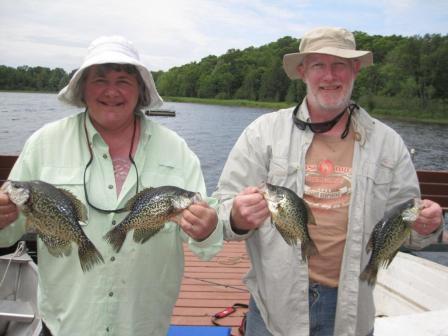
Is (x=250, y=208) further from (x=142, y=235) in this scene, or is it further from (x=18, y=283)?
(x=18, y=283)

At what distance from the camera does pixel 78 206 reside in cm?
A: 262

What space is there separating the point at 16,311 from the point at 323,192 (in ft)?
12.2

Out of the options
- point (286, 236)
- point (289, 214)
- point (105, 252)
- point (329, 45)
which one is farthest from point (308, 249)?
point (329, 45)

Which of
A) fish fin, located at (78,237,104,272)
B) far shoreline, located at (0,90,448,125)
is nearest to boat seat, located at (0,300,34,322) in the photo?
fish fin, located at (78,237,104,272)

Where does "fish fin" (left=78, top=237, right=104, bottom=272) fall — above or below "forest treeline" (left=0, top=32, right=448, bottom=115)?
below

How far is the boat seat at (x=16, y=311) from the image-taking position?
4.68m

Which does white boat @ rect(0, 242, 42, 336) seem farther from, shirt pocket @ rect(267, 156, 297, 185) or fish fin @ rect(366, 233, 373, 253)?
fish fin @ rect(366, 233, 373, 253)

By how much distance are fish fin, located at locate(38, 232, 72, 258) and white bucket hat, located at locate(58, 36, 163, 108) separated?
2.92ft

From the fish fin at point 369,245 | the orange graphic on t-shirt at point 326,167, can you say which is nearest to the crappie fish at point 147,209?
the orange graphic on t-shirt at point 326,167

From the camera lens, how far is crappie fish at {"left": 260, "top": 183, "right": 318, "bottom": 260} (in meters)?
2.82

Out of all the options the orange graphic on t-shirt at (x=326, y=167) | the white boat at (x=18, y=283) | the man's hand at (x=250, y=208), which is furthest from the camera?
the white boat at (x=18, y=283)

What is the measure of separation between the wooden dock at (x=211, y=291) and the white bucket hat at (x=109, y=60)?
325cm

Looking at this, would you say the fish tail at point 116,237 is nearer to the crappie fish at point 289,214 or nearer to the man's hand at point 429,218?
the crappie fish at point 289,214

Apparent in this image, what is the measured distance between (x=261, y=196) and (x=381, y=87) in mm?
78130
